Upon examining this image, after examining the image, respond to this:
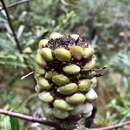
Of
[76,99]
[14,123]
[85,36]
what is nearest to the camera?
[76,99]

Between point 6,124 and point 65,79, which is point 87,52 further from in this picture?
point 6,124

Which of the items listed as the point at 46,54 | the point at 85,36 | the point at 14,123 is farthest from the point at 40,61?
the point at 85,36

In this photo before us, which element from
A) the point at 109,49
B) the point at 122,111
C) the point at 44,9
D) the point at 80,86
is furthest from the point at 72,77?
the point at 109,49

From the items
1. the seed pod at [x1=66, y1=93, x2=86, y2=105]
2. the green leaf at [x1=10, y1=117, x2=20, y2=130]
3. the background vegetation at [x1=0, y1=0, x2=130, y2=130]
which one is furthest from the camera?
the background vegetation at [x1=0, y1=0, x2=130, y2=130]

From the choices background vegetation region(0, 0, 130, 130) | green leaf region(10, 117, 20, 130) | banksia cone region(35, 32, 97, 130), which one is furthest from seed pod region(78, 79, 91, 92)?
background vegetation region(0, 0, 130, 130)

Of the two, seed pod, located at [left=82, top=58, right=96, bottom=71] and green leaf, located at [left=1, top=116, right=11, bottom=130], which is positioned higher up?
seed pod, located at [left=82, top=58, right=96, bottom=71]

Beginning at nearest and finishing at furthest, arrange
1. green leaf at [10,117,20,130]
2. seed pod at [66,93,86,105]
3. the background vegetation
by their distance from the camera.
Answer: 1. seed pod at [66,93,86,105]
2. green leaf at [10,117,20,130]
3. the background vegetation

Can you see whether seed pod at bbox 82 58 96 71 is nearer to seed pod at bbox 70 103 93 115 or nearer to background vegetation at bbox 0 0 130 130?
seed pod at bbox 70 103 93 115
